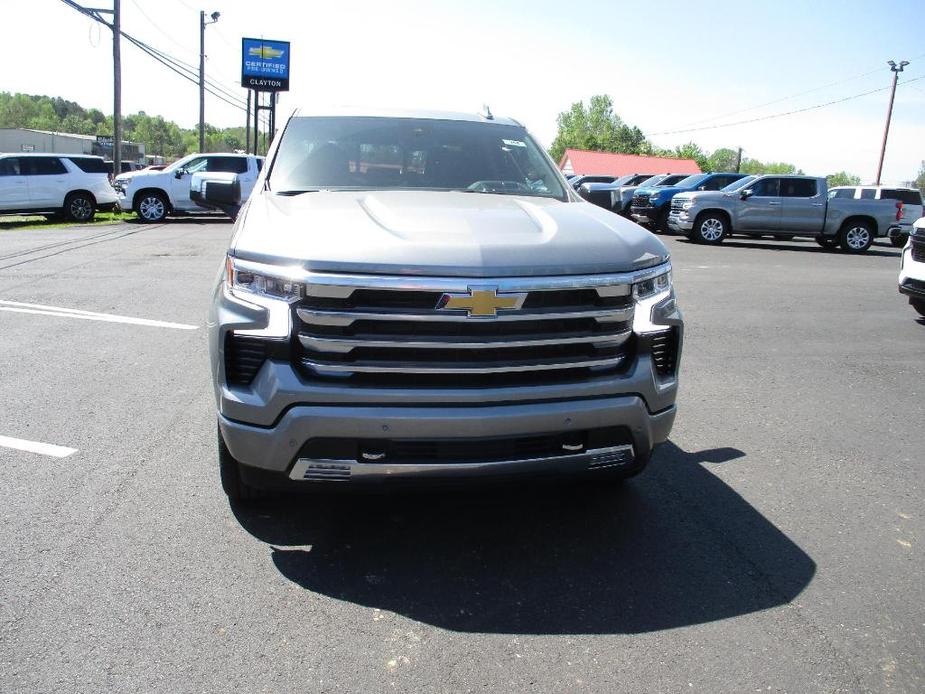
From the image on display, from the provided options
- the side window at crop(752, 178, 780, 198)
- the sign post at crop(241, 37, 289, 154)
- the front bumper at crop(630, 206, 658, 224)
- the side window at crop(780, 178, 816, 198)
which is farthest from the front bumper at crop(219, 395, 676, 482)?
the sign post at crop(241, 37, 289, 154)

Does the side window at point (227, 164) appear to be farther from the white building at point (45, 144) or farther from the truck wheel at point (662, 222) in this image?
the white building at point (45, 144)

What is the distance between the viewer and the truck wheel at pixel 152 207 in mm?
22172

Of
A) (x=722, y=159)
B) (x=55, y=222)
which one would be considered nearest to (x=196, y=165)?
(x=55, y=222)

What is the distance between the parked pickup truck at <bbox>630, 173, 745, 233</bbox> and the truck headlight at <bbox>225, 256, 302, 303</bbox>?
20.8 meters

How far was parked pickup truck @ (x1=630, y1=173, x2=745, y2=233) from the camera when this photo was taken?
902 inches

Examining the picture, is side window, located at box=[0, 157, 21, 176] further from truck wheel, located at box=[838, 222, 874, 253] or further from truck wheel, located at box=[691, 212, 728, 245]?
truck wheel, located at box=[838, 222, 874, 253]

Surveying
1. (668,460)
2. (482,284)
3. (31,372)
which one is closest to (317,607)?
(482,284)

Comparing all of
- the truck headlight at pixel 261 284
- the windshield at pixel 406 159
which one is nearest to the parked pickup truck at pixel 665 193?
the windshield at pixel 406 159

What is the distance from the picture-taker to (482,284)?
3043mm

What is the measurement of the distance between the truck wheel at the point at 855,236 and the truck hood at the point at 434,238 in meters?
19.2

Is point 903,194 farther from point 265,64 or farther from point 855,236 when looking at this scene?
point 265,64

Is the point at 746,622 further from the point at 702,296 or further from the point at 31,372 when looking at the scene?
the point at 702,296

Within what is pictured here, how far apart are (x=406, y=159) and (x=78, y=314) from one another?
5377 mm

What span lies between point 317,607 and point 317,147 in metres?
2.64
